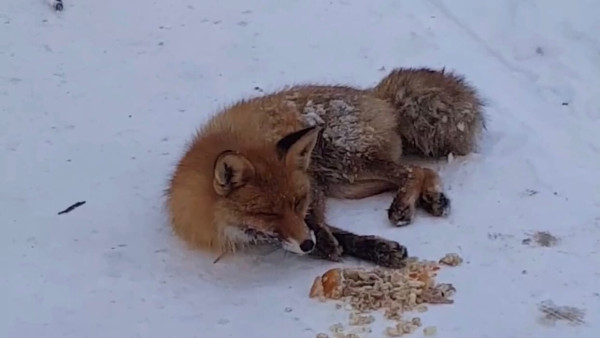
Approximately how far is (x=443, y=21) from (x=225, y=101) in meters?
1.51

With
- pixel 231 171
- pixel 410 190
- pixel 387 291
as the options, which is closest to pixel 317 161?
pixel 410 190

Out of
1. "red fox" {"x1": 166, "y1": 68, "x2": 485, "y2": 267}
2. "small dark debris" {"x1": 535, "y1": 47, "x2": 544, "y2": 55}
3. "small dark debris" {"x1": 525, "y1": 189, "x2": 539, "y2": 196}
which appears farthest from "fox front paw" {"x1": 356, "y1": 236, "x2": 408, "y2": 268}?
"small dark debris" {"x1": 535, "y1": 47, "x2": 544, "y2": 55}

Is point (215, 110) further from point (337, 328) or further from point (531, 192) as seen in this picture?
point (337, 328)

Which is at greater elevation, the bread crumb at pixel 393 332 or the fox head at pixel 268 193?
the fox head at pixel 268 193

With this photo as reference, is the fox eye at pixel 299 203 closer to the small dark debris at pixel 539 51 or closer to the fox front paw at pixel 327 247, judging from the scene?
the fox front paw at pixel 327 247

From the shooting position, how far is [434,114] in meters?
4.14

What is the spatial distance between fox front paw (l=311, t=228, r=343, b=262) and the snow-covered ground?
1.8 inches

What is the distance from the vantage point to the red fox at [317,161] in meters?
3.44

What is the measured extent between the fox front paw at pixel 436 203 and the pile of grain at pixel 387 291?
35 centimetres

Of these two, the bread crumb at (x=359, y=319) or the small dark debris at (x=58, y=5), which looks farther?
the small dark debris at (x=58, y=5)

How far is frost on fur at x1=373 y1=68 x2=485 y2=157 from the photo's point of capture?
4.15m

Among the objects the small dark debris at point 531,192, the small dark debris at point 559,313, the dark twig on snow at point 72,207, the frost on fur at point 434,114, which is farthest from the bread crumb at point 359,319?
the dark twig on snow at point 72,207

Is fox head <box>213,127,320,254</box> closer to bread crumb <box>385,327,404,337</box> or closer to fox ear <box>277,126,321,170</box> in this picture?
fox ear <box>277,126,321,170</box>

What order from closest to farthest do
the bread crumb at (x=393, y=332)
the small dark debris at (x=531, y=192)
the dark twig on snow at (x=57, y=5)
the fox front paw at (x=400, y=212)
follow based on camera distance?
1. the bread crumb at (x=393, y=332)
2. the fox front paw at (x=400, y=212)
3. the small dark debris at (x=531, y=192)
4. the dark twig on snow at (x=57, y=5)
